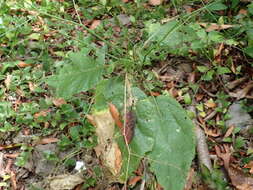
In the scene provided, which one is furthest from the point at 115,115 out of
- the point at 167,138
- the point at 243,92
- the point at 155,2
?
the point at 155,2

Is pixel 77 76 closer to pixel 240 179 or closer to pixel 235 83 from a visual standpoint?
pixel 240 179

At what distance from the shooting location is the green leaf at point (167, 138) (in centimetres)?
129

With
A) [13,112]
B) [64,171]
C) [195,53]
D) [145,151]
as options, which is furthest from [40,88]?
[145,151]

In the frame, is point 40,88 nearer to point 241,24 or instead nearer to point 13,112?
point 13,112

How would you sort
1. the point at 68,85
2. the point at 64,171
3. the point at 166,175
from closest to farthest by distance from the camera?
the point at 166,175 < the point at 68,85 < the point at 64,171

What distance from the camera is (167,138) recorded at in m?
1.40

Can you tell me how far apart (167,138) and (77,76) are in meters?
0.54

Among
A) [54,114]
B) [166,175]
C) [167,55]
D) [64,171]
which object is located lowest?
[64,171]

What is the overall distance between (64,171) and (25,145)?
36 cm

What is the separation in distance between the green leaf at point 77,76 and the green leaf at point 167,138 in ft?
0.90

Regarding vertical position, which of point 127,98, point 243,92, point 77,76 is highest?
point 77,76

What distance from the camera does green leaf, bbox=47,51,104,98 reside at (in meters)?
1.55

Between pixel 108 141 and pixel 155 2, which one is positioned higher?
pixel 155 2

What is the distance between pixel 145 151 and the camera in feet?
4.45
